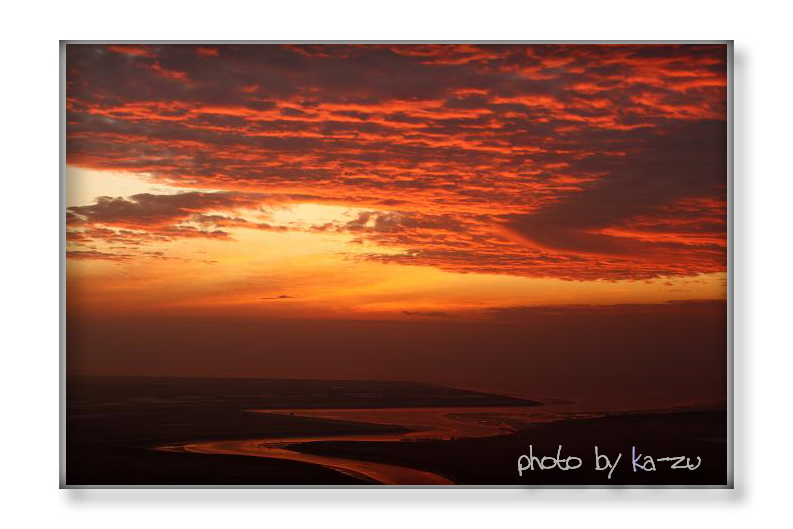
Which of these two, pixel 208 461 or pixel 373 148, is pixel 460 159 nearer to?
pixel 373 148

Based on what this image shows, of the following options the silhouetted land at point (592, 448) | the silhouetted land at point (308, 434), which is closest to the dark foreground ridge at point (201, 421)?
the silhouetted land at point (308, 434)

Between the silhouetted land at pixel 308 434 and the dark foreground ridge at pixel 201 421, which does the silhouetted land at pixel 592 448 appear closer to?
the silhouetted land at pixel 308 434

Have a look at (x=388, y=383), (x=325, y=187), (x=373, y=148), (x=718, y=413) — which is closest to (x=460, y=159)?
(x=373, y=148)

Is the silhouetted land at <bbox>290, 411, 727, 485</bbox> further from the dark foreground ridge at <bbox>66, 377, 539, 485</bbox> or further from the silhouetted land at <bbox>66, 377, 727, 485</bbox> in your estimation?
the dark foreground ridge at <bbox>66, 377, 539, 485</bbox>

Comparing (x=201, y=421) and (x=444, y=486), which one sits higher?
(x=201, y=421)

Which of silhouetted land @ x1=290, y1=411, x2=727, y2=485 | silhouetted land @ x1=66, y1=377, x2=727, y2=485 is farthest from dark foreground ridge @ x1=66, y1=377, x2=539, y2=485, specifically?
silhouetted land @ x1=290, y1=411, x2=727, y2=485
